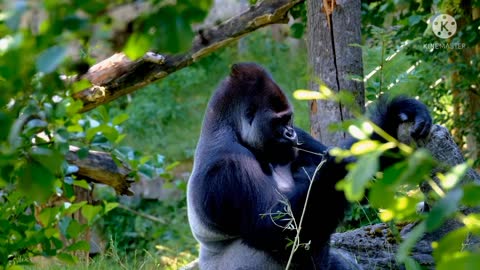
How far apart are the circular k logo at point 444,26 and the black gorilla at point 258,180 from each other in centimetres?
203

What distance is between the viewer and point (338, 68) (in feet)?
14.1

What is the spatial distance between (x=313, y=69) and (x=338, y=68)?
0.61 feet

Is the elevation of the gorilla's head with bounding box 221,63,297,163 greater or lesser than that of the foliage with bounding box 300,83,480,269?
lesser

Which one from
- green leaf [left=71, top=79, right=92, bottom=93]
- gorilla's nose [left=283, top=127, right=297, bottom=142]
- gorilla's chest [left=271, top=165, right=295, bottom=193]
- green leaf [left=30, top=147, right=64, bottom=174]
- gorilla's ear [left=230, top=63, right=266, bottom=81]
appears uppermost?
green leaf [left=71, top=79, right=92, bottom=93]

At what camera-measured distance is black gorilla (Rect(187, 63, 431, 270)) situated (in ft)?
10.4

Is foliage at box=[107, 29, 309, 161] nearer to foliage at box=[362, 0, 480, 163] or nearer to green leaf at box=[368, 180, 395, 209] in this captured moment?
foliage at box=[362, 0, 480, 163]

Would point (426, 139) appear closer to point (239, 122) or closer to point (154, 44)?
point (239, 122)

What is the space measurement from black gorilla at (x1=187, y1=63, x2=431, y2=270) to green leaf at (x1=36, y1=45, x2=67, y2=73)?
6.83 feet

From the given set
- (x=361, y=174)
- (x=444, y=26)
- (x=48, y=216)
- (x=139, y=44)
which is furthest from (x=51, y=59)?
(x=444, y=26)

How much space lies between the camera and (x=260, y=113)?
3.41m

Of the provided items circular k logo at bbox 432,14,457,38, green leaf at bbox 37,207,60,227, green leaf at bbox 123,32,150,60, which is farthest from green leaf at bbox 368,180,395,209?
circular k logo at bbox 432,14,457,38

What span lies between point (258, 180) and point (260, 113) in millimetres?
351

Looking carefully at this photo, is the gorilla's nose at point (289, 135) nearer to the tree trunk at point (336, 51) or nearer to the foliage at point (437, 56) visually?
the tree trunk at point (336, 51)

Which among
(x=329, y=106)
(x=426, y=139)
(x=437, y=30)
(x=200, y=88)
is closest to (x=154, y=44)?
(x=426, y=139)
